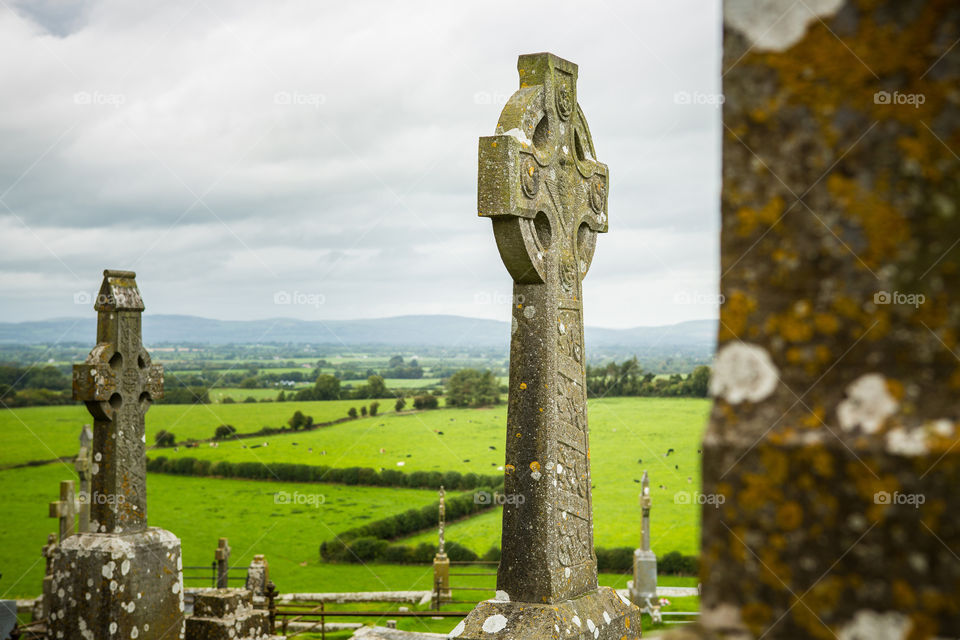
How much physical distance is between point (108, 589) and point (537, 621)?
5069 millimetres

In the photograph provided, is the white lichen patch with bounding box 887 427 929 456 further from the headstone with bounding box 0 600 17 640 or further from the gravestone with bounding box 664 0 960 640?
the headstone with bounding box 0 600 17 640

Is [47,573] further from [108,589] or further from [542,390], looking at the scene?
[542,390]

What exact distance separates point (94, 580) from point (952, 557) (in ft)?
28.8

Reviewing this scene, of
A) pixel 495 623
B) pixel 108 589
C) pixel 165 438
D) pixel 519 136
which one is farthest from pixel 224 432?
pixel 519 136

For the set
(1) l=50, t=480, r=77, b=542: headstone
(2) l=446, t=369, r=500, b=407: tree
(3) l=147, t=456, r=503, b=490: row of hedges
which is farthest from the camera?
(2) l=446, t=369, r=500, b=407: tree

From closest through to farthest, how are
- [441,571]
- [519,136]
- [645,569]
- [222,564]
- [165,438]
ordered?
1. [519,136]
2. [222,564]
3. [441,571]
4. [645,569]
5. [165,438]

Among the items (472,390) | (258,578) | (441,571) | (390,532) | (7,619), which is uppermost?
(472,390)

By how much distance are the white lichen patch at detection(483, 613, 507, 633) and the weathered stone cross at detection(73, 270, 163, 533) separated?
4882 millimetres

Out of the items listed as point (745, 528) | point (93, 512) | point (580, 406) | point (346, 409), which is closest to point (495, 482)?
point (346, 409)

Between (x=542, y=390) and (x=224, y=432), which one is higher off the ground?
(x=542, y=390)

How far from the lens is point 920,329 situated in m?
1.26

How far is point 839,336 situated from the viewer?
1306 mm

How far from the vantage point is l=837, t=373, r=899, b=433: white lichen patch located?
1249mm

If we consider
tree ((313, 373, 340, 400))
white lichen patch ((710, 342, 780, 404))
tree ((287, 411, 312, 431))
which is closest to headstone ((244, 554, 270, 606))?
white lichen patch ((710, 342, 780, 404))
